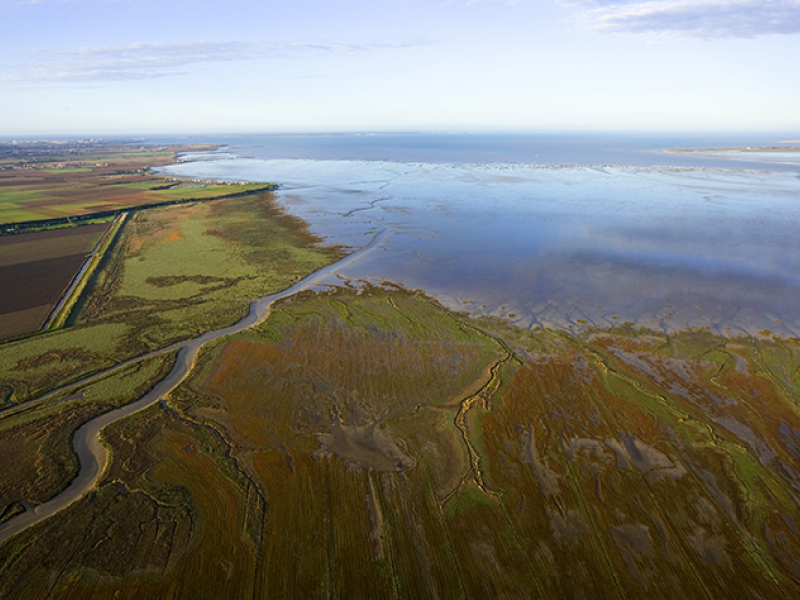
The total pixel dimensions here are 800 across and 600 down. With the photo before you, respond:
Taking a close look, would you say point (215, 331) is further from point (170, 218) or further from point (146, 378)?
point (170, 218)

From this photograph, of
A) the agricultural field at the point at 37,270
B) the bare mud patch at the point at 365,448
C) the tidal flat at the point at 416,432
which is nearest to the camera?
the tidal flat at the point at 416,432

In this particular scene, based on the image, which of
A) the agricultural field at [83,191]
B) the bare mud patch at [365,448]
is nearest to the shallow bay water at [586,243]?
the bare mud patch at [365,448]

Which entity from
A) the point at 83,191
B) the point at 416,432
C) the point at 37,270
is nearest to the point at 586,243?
the point at 416,432

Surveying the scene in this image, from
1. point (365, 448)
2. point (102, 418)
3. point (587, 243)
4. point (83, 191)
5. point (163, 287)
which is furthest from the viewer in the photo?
point (83, 191)

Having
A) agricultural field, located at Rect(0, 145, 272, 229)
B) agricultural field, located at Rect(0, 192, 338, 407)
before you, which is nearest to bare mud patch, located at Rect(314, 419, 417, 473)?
agricultural field, located at Rect(0, 192, 338, 407)

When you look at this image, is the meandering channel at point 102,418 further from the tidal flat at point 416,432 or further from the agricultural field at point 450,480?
the agricultural field at point 450,480

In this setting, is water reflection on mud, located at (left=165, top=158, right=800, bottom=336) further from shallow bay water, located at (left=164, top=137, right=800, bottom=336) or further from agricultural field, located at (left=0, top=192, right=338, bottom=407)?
agricultural field, located at (left=0, top=192, right=338, bottom=407)

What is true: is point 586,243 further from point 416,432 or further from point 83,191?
point 83,191
